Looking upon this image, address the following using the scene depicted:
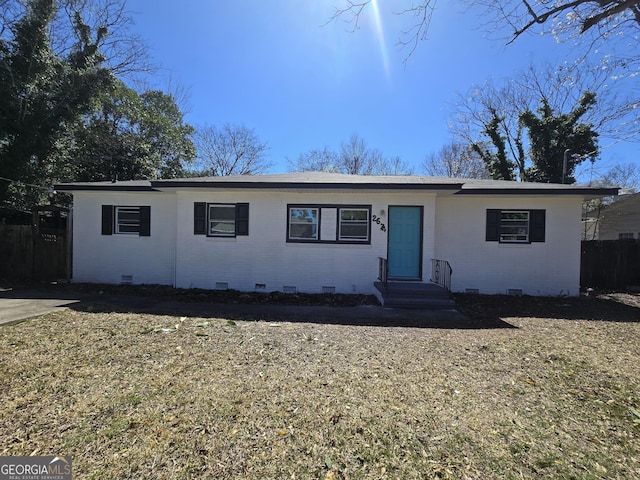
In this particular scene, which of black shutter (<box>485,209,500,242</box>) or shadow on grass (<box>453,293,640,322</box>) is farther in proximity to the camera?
black shutter (<box>485,209,500,242</box>)

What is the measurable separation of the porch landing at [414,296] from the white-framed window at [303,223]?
256cm

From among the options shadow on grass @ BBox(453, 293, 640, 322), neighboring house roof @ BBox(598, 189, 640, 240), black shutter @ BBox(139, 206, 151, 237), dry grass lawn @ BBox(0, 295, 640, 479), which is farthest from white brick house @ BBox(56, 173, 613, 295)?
neighboring house roof @ BBox(598, 189, 640, 240)

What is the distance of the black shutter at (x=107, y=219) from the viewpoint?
1054cm

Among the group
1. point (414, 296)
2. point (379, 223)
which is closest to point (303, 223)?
point (379, 223)

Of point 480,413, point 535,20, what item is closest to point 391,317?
point 480,413

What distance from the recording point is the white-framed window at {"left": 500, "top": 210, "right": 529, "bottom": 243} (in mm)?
9727

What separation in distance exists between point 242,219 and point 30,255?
7710 mm

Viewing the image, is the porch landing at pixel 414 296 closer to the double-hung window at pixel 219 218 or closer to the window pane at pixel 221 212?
the double-hung window at pixel 219 218

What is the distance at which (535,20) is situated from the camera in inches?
222

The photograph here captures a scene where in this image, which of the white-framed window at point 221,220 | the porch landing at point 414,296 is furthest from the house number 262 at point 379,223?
the white-framed window at point 221,220

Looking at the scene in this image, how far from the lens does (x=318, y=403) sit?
10.8 ft

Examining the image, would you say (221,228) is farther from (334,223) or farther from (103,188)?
(103,188)

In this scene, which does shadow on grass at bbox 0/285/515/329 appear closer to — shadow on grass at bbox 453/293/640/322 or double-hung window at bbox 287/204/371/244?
shadow on grass at bbox 453/293/640/322

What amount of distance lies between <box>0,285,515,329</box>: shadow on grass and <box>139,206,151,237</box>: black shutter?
5.74ft
